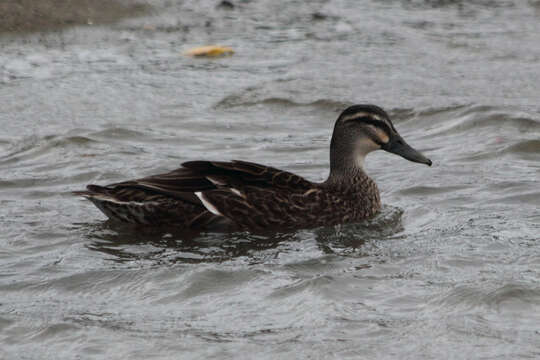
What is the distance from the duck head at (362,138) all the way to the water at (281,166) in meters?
0.48

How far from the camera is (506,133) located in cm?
1111

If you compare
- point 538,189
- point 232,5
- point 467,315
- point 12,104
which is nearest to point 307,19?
point 232,5

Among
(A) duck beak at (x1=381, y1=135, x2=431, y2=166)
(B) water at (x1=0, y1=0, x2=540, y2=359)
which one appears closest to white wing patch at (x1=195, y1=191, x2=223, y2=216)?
(B) water at (x1=0, y1=0, x2=540, y2=359)

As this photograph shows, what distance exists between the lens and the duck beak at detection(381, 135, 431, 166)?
909 centimetres

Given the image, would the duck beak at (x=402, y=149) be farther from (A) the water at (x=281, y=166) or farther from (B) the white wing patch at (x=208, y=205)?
(B) the white wing patch at (x=208, y=205)

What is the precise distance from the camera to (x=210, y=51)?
46.5 ft

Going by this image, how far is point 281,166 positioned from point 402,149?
1.62m

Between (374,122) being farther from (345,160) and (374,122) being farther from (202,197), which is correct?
(202,197)

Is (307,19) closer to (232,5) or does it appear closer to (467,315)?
(232,5)

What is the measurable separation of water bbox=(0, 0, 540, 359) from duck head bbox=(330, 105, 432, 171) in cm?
48

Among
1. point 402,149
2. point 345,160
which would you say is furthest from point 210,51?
point 402,149

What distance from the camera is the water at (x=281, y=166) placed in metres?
6.55

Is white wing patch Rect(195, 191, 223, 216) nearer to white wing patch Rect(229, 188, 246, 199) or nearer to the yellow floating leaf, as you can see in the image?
white wing patch Rect(229, 188, 246, 199)

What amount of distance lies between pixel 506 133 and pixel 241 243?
3.83 m
